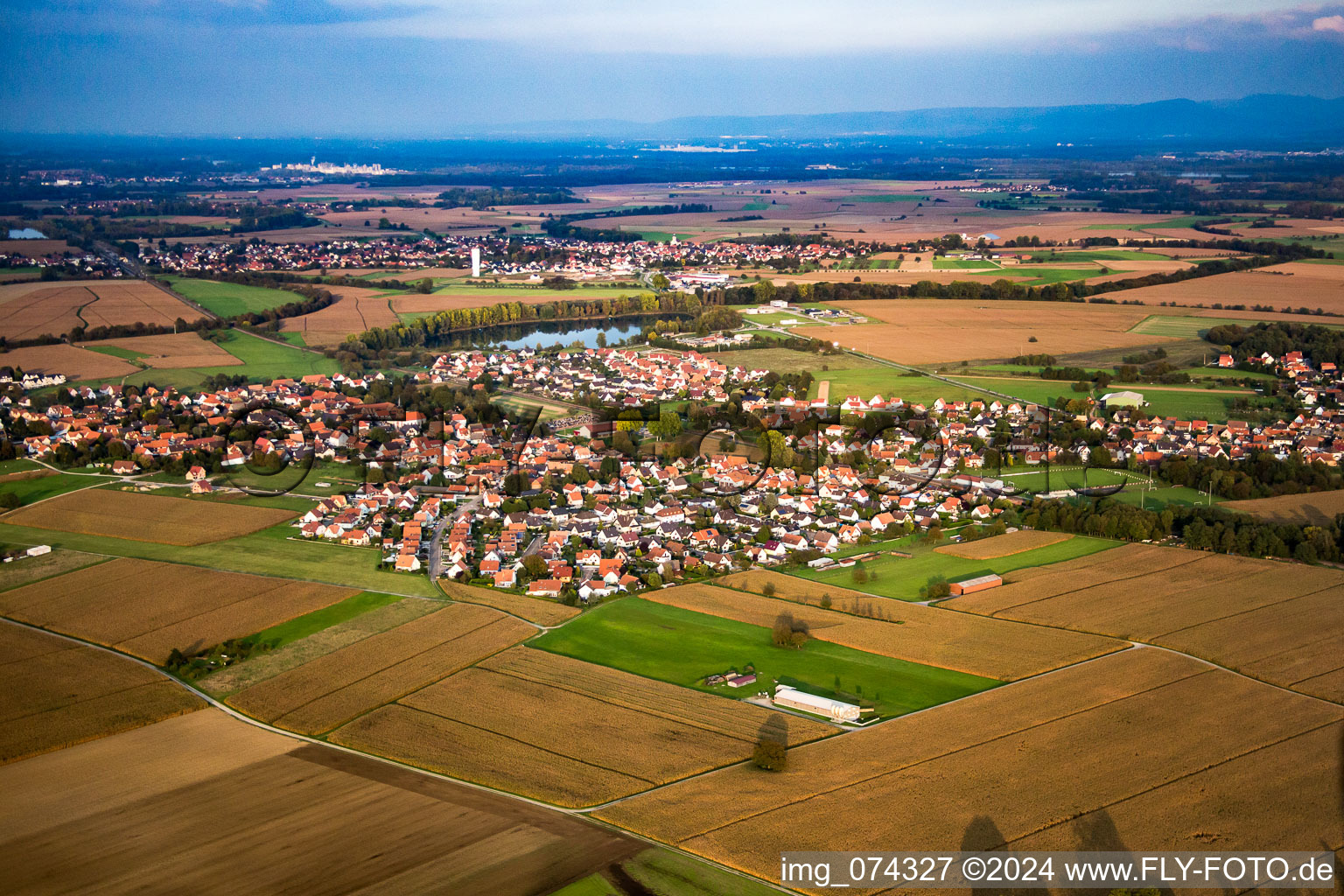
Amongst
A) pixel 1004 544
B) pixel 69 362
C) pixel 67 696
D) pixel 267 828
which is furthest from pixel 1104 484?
pixel 69 362

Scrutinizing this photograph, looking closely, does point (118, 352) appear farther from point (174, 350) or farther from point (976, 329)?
point (976, 329)

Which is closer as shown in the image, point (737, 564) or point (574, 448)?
point (737, 564)

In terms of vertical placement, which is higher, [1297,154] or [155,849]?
[1297,154]

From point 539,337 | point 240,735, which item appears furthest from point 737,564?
point 539,337

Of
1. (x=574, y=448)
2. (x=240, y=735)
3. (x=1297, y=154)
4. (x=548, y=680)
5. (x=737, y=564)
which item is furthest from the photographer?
(x=1297, y=154)

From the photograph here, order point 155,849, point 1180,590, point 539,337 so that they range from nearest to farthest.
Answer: point 155,849
point 1180,590
point 539,337

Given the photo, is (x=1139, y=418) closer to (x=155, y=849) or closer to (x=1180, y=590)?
(x=1180, y=590)

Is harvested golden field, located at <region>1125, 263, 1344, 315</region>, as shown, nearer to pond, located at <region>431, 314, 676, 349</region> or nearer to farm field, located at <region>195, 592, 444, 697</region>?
pond, located at <region>431, 314, 676, 349</region>
